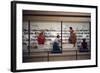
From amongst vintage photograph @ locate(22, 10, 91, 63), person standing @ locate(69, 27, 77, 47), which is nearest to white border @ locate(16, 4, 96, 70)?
vintage photograph @ locate(22, 10, 91, 63)

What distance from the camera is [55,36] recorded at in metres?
1.58

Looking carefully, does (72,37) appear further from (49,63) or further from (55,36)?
(49,63)

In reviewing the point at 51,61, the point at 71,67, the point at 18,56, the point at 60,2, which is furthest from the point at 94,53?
the point at 18,56

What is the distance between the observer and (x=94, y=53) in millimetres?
1697

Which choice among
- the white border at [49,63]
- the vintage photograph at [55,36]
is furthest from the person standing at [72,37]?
the white border at [49,63]

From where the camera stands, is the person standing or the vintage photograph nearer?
the vintage photograph

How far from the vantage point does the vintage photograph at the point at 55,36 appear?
1.51 m

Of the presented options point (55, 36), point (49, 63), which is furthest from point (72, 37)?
point (49, 63)

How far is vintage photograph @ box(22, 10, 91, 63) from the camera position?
1512mm

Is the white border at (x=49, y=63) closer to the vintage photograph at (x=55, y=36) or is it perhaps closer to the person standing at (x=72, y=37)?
the vintage photograph at (x=55, y=36)

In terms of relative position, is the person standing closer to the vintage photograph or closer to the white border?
the vintage photograph

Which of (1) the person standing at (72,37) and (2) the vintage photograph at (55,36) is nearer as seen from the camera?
(2) the vintage photograph at (55,36)

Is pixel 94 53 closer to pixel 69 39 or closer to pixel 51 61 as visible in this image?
pixel 69 39

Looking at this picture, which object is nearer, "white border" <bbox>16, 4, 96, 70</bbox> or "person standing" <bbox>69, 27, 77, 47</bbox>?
"white border" <bbox>16, 4, 96, 70</bbox>
